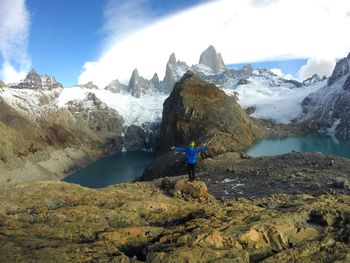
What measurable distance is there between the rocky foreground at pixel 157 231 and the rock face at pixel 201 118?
302ft

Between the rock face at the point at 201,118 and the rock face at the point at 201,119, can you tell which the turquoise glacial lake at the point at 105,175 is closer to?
the rock face at the point at 201,119

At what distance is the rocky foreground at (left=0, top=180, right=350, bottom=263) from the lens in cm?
1191

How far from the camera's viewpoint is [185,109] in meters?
128

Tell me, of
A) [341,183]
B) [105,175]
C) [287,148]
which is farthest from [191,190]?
[105,175]

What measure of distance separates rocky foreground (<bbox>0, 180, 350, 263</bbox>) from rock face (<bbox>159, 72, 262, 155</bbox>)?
302ft

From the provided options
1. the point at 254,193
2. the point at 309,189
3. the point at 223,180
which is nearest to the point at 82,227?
the point at 254,193

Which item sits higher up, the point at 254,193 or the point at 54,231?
the point at 54,231

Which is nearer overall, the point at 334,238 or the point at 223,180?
the point at 334,238

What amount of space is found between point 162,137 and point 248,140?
29809 mm

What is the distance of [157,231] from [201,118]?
10958 cm

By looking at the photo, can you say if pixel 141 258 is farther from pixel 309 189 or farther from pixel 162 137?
pixel 162 137

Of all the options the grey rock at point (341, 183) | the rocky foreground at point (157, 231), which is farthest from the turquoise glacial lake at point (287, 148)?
the rocky foreground at point (157, 231)

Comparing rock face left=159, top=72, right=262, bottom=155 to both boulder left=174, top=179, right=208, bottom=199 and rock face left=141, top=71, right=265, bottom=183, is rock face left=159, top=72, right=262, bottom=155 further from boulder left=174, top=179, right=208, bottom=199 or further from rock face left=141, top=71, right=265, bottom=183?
boulder left=174, top=179, right=208, bottom=199

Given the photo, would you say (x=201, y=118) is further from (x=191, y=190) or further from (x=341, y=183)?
(x=191, y=190)
